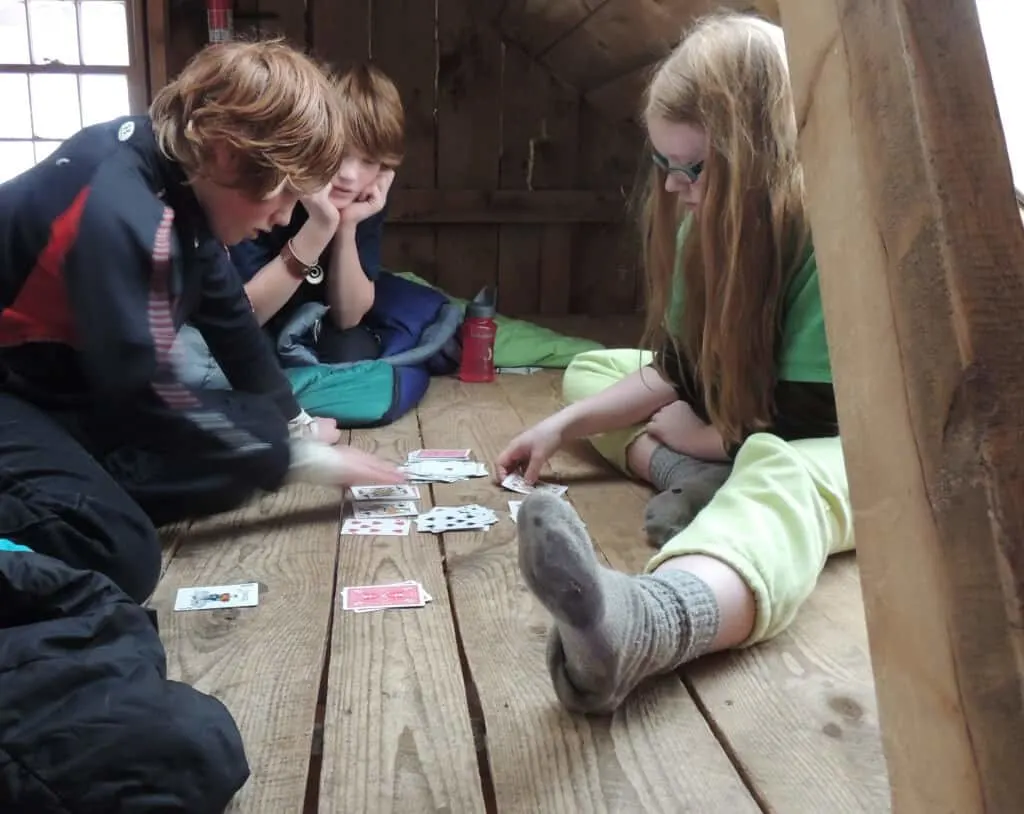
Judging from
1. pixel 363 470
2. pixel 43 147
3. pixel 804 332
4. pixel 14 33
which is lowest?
pixel 363 470

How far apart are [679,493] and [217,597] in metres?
0.74

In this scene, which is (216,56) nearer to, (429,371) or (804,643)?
(804,643)

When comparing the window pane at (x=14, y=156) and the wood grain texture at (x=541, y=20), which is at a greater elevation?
the wood grain texture at (x=541, y=20)

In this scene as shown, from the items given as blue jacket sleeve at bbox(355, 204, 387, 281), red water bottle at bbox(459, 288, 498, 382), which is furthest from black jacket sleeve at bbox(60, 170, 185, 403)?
red water bottle at bbox(459, 288, 498, 382)

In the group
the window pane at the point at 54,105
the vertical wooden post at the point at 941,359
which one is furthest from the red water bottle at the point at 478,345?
the vertical wooden post at the point at 941,359

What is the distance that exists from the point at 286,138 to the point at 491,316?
54.8 inches

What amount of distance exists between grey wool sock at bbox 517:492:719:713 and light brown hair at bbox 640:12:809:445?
1.58 ft

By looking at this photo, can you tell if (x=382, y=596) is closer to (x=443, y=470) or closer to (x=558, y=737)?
(x=558, y=737)

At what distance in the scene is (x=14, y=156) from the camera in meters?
3.54

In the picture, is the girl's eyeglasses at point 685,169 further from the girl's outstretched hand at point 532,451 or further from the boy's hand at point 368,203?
the boy's hand at point 368,203

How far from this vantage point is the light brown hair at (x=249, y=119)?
1.40 metres

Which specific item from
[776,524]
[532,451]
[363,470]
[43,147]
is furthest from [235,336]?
[43,147]

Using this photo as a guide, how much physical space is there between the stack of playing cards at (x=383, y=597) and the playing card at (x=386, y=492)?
38 centimetres

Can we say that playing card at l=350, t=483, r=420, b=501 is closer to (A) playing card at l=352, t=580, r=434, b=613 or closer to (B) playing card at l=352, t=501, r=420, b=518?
(B) playing card at l=352, t=501, r=420, b=518
